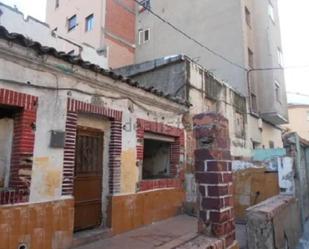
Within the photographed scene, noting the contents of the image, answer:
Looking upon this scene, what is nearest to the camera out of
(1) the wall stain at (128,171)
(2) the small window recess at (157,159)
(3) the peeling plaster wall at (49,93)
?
(3) the peeling plaster wall at (49,93)

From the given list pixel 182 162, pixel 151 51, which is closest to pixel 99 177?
pixel 182 162

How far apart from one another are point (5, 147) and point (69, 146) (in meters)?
1.15

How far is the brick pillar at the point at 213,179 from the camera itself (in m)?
3.02

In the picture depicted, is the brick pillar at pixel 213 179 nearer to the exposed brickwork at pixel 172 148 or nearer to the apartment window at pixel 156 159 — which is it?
the exposed brickwork at pixel 172 148

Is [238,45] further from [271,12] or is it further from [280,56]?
[280,56]

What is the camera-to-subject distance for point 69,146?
612 cm

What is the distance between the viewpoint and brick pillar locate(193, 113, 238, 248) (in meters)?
3.02

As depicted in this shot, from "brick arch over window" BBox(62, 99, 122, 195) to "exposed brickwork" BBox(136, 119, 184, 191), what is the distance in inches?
32.4

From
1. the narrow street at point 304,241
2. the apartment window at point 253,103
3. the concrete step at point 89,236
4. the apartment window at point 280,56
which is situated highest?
the apartment window at point 280,56

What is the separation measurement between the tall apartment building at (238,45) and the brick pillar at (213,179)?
44.5 ft

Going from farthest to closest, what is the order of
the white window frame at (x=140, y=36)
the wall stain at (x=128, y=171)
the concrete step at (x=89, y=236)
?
1. the white window frame at (x=140, y=36)
2. the wall stain at (x=128, y=171)
3. the concrete step at (x=89, y=236)

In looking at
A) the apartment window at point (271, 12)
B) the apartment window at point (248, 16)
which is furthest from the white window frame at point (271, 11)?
the apartment window at point (248, 16)

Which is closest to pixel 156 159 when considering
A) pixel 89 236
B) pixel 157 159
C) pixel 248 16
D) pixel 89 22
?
pixel 157 159

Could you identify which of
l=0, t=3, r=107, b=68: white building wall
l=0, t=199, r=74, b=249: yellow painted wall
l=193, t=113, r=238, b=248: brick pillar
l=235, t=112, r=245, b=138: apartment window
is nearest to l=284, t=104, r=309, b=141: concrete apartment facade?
l=235, t=112, r=245, b=138: apartment window
